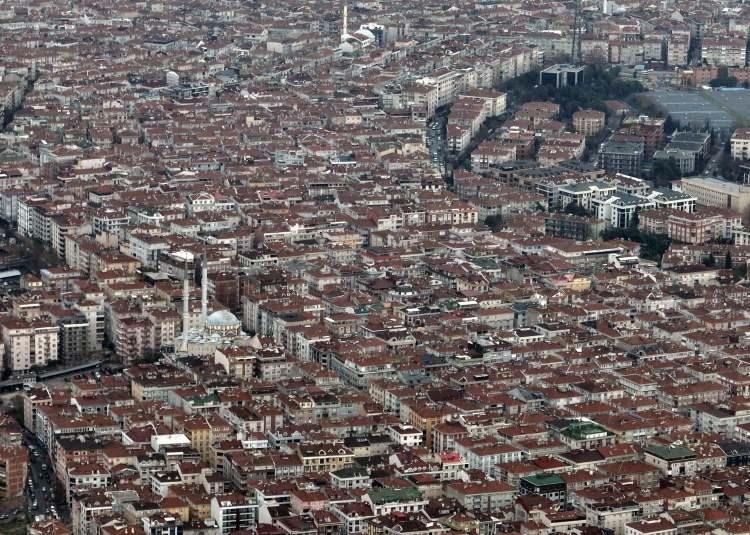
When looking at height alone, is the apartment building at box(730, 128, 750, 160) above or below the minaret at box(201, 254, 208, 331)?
below

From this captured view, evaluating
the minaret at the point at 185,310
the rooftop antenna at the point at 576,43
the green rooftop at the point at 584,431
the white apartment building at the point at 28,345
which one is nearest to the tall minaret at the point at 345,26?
the rooftop antenna at the point at 576,43

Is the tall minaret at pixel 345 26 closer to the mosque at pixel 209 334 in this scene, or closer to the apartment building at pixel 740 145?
the apartment building at pixel 740 145

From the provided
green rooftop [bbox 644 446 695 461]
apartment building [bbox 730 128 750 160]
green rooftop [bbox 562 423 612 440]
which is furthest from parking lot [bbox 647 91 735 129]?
green rooftop [bbox 644 446 695 461]

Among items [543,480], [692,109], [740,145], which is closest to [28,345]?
[543,480]

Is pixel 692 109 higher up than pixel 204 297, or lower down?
lower down

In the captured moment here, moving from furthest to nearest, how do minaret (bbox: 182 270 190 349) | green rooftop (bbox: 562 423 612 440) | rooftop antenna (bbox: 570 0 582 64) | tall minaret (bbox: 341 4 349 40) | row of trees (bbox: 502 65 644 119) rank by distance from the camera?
1. tall minaret (bbox: 341 4 349 40)
2. rooftop antenna (bbox: 570 0 582 64)
3. row of trees (bbox: 502 65 644 119)
4. minaret (bbox: 182 270 190 349)
5. green rooftop (bbox: 562 423 612 440)

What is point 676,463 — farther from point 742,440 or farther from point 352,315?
point 352,315

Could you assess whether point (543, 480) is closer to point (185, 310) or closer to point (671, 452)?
point (671, 452)

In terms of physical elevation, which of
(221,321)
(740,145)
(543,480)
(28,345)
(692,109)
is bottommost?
(692,109)

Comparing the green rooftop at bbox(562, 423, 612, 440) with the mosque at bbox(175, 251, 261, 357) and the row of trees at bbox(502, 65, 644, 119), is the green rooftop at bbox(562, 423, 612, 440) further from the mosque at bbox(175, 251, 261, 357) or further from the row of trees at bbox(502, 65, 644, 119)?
the row of trees at bbox(502, 65, 644, 119)

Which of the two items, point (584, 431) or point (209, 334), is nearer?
point (584, 431)

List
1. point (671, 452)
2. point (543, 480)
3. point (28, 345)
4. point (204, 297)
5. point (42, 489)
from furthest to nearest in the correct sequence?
point (204, 297) < point (28, 345) < point (671, 452) < point (42, 489) < point (543, 480)
